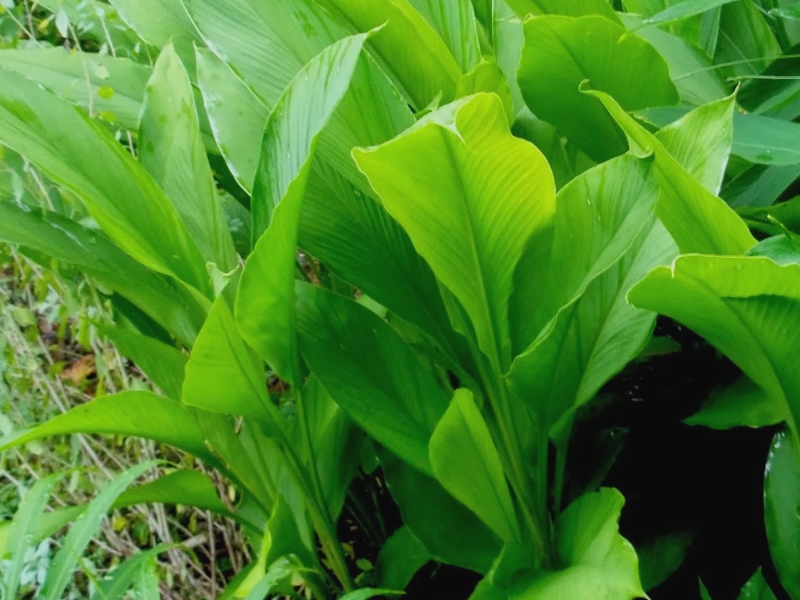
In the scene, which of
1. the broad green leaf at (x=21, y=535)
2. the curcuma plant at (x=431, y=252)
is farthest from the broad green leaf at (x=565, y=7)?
the broad green leaf at (x=21, y=535)

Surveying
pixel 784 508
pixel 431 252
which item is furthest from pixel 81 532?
pixel 784 508

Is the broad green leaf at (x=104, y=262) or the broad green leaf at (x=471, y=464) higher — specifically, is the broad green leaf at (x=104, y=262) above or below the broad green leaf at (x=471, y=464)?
above

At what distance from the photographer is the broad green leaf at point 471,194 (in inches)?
17.1

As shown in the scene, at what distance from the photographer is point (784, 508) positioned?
679 millimetres

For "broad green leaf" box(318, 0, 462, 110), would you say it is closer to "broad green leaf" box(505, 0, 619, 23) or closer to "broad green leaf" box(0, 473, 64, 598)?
"broad green leaf" box(505, 0, 619, 23)

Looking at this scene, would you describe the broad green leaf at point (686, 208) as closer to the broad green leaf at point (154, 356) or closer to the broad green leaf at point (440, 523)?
the broad green leaf at point (440, 523)

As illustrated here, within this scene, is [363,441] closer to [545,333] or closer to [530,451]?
[530,451]

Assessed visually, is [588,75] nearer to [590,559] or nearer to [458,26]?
[458,26]

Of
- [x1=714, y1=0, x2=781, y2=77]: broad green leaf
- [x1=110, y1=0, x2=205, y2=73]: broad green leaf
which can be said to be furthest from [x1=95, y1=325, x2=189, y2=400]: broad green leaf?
[x1=714, y1=0, x2=781, y2=77]: broad green leaf

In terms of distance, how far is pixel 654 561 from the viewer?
0.76 metres

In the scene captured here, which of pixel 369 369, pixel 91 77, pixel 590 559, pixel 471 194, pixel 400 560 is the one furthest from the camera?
pixel 91 77

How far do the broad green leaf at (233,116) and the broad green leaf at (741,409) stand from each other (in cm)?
46

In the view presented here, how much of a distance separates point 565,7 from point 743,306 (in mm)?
443

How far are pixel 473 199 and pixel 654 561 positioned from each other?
1.57ft
